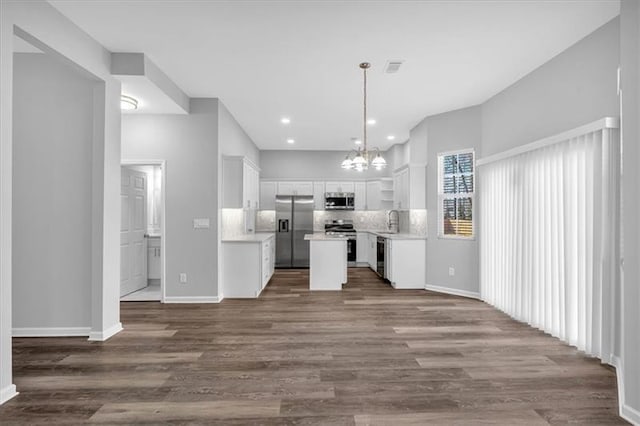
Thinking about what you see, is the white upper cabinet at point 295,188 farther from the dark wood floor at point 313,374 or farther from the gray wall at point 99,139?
the gray wall at point 99,139

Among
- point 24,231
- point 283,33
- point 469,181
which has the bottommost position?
point 24,231

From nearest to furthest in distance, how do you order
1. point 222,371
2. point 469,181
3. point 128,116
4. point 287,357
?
point 222,371, point 287,357, point 128,116, point 469,181

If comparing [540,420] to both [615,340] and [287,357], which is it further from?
[287,357]

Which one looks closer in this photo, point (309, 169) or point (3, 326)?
point (3, 326)

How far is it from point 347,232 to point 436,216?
10.6 feet

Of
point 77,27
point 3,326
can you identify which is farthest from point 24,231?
point 77,27

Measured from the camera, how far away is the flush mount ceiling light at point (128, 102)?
14.9ft

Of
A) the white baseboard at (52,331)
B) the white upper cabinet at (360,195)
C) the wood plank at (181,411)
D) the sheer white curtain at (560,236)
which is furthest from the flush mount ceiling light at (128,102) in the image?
the white upper cabinet at (360,195)

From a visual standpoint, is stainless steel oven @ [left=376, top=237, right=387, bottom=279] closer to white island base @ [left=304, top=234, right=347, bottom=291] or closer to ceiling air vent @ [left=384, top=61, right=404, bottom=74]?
white island base @ [left=304, top=234, right=347, bottom=291]

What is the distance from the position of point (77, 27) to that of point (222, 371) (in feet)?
11.0

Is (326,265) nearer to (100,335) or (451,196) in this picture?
(451,196)

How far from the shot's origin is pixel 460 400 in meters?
2.51

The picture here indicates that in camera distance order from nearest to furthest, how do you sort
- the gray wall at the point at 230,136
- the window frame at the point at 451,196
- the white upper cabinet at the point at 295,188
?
the gray wall at the point at 230,136 < the window frame at the point at 451,196 < the white upper cabinet at the point at 295,188

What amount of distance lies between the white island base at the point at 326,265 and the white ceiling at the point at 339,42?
7.74 feet
